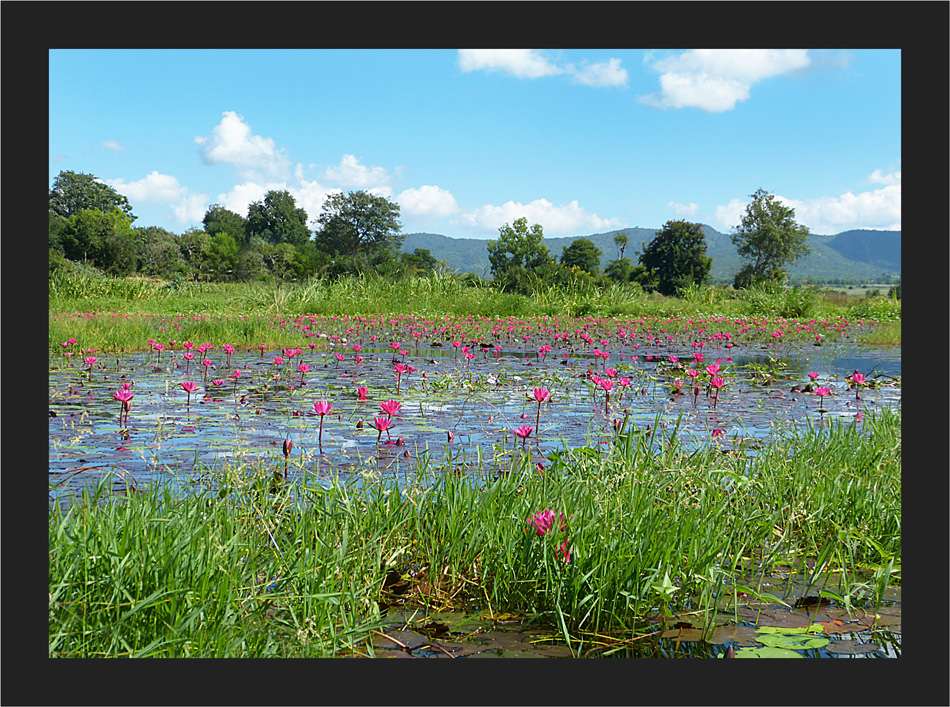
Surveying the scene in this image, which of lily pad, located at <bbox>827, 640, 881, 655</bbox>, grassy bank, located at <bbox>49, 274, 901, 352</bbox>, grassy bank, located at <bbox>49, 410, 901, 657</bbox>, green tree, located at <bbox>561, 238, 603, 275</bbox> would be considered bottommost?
lily pad, located at <bbox>827, 640, 881, 655</bbox>

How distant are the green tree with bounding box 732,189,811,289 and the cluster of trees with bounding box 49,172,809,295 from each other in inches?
3.0

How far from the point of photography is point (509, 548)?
2170 mm

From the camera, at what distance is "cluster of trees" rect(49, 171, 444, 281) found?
36.5m

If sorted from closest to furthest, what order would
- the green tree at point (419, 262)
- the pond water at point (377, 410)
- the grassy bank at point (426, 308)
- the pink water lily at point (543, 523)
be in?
the pink water lily at point (543, 523)
the pond water at point (377, 410)
the grassy bank at point (426, 308)
the green tree at point (419, 262)

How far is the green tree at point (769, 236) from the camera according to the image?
51.9 m

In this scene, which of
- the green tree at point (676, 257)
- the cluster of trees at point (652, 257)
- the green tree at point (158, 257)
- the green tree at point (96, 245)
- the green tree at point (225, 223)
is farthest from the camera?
the green tree at point (225, 223)

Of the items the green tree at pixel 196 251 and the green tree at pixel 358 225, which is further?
the green tree at pixel 358 225

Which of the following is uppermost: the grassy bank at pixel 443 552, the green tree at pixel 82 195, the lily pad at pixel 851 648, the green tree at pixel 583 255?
the green tree at pixel 82 195

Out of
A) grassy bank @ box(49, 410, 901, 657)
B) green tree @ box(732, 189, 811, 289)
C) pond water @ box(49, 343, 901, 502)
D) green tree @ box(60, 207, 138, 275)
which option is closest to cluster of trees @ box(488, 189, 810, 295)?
green tree @ box(732, 189, 811, 289)

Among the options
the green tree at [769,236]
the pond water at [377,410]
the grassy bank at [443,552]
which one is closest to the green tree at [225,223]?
the green tree at [769,236]

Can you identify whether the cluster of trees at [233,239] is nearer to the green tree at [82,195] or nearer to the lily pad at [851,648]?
the green tree at [82,195]

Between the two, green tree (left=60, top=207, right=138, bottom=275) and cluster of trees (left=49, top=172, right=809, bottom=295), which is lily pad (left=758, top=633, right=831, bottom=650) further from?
green tree (left=60, top=207, right=138, bottom=275)

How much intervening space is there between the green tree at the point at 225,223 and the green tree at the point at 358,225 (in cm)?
1118
